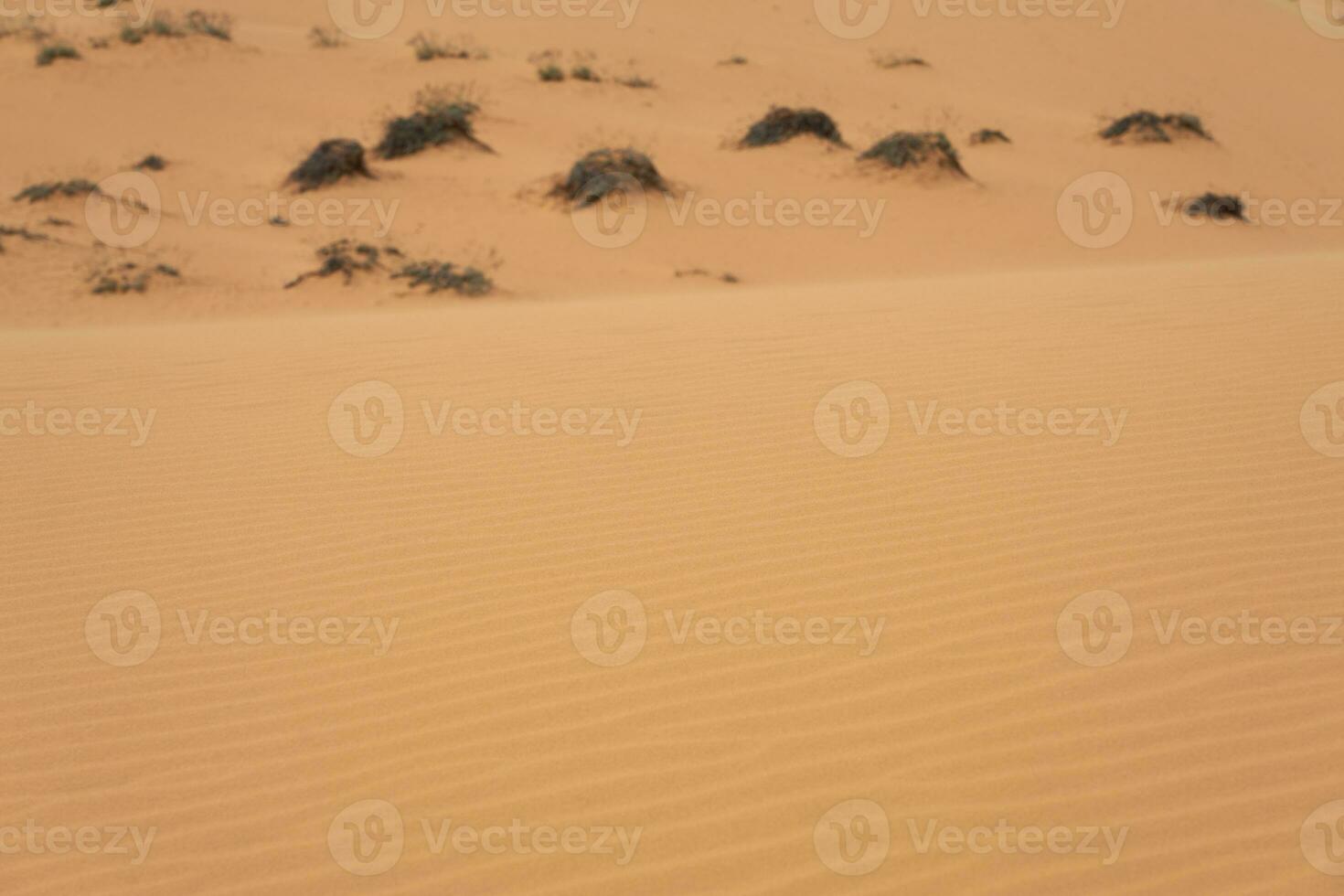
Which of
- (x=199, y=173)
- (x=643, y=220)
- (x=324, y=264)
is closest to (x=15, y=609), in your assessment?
(x=324, y=264)

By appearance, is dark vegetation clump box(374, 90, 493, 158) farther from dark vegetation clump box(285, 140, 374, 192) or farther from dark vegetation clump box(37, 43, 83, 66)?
dark vegetation clump box(37, 43, 83, 66)

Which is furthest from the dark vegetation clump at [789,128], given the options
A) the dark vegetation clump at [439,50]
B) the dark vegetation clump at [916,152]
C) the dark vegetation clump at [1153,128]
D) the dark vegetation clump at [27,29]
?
the dark vegetation clump at [27,29]

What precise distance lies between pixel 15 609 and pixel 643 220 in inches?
466

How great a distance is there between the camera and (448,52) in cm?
2223

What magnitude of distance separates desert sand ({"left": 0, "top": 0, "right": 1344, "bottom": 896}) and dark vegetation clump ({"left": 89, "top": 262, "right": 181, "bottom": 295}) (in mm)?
929

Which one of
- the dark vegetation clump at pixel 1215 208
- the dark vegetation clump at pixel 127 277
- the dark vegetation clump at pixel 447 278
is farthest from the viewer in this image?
the dark vegetation clump at pixel 1215 208

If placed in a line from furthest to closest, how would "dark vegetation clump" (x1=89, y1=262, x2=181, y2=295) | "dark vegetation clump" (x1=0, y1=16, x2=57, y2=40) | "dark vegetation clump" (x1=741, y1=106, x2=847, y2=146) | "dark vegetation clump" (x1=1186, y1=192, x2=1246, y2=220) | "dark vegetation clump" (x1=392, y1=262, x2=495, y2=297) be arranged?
"dark vegetation clump" (x1=0, y1=16, x2=57, y2=40), "dark vegetation clump" (x1=741, y1=106, x2=847, y2=146), "dark vegetation clump" (x1=1186, y1=192, x2=1246, y2=220), "dark vegetation clump" (x1=392, y1=262, x2=495, y2=297), "dark vegetation clump" (x1=89, y1=262, x2=181, y2=295)

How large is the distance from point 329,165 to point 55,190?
3470mm

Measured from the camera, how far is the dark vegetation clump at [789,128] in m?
18.3

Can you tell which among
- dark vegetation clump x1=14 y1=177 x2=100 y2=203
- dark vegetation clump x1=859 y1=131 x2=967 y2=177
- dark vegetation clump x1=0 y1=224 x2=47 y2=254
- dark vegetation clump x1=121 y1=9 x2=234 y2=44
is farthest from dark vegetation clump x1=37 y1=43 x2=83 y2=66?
dark vegetation clump x1=859 y1=131 x2=967 y2=177

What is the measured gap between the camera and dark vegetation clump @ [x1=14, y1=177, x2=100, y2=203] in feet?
47.9

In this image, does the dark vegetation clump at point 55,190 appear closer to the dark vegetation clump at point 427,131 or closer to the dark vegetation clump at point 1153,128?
the dark vegetation clump at point 427,131

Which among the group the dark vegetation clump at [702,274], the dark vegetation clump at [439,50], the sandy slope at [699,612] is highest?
the dark vegetation clump at [439,50]

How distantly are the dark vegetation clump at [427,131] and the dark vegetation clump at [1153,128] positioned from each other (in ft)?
37.5
